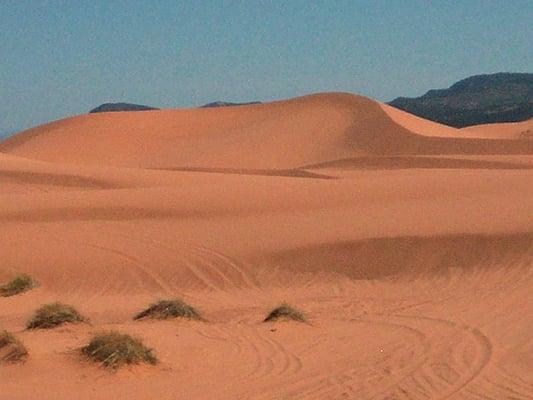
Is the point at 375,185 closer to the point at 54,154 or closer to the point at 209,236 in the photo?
the point at 209,236

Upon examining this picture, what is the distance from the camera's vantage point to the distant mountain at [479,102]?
96.7 m

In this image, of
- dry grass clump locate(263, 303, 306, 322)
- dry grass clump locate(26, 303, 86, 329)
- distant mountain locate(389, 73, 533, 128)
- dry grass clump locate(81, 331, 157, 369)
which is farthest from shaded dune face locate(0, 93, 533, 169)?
dry grass clump locate(81, 331, 157, 369)

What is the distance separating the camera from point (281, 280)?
48.8 ft

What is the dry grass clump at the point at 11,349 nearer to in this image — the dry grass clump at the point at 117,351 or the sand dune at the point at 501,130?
the dry grass clump at the point at 117,351

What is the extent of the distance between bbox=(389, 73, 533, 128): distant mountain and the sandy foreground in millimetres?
66705

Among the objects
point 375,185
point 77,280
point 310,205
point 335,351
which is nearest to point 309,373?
point 335,351

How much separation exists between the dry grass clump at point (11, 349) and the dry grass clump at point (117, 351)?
0.56 m

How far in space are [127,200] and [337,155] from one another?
98.1 feet

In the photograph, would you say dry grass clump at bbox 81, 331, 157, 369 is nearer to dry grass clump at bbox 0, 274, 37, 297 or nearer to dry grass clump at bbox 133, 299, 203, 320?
dry grass clump at bbox 133, 299, 203, 320

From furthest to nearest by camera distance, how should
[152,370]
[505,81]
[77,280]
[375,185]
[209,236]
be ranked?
[505,81] < [375,185] < [209,236] < [77,280] < [152,370]

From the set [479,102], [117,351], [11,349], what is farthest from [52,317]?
[479,102]

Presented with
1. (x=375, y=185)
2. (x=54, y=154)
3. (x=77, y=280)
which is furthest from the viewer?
(x=54, y=154)

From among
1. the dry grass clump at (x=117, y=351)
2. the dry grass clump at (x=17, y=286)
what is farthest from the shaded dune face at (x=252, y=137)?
the dry grass clump at (x=117, y=351)

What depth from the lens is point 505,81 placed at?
176125 mm
